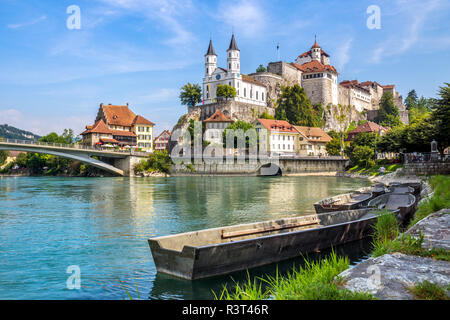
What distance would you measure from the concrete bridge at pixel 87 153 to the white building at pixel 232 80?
3642 cm

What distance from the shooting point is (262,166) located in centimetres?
8781

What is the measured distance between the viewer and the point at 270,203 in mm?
32125

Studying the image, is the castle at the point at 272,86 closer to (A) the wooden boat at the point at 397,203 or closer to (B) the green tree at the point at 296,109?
(B) the green tree at the point at 296,109

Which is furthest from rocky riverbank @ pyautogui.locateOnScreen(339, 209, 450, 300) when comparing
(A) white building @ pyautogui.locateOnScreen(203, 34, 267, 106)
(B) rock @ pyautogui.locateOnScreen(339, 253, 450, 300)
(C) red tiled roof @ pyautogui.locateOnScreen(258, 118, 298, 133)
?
(A) white building @ pyautogui.locateOnScreen(203, 34, 267, 106)

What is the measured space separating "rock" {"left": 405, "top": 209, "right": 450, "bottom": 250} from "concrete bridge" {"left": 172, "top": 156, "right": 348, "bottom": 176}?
73.4 m

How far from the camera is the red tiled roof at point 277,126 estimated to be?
99.4m

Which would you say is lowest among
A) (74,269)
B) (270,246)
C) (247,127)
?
(74,269)

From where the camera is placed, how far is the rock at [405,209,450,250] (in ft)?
29.7

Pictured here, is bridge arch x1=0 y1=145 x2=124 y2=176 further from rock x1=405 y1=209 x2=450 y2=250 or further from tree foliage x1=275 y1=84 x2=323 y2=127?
rock x1=405 y1=209 x2=450 y2=250

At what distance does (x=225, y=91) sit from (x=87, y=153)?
141 feet

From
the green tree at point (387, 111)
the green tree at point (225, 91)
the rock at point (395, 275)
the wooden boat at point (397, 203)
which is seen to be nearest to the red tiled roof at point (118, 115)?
the green tree at point (225, 91)
